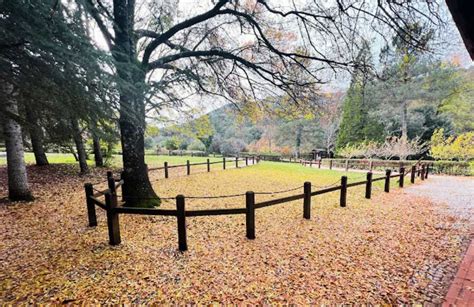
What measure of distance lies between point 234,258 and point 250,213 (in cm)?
89

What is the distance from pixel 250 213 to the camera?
4.12 meters

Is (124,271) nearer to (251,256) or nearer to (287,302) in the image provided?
(251,256)

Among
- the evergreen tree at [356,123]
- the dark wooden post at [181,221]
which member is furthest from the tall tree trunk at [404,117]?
the dark wooden post at [181,221]

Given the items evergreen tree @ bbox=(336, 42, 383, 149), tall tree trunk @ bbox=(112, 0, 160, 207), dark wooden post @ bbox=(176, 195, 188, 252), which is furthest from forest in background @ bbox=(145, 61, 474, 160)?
dark wooden post @ bbox=(176, 195, 188, 252)

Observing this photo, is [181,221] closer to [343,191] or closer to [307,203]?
[307,203]

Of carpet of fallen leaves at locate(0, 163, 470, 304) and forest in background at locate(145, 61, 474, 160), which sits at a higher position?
forest in background at locate(145, 61, 474, 160)

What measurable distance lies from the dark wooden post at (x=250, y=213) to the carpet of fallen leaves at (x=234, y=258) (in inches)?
8.5

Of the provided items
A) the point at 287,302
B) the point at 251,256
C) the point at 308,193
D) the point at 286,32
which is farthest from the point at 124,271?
the point at 286,32

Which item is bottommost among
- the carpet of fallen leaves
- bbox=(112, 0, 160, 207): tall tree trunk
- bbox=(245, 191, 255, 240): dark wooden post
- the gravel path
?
the gravel path

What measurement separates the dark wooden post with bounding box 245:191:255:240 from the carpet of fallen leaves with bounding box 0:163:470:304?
216 mm

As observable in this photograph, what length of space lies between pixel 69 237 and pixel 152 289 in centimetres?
262

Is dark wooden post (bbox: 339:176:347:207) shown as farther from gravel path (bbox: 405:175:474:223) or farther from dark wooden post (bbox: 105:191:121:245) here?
dark wooden post (bbox: 105:191:121:245)

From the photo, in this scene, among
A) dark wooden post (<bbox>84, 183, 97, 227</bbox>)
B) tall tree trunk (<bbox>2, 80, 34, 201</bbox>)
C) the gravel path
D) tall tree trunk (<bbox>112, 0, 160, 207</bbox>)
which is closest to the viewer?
dark wooden post (<bbox>84, 183, 97, 227</bbox>)

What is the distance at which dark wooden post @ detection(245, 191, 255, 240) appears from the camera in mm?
4072
